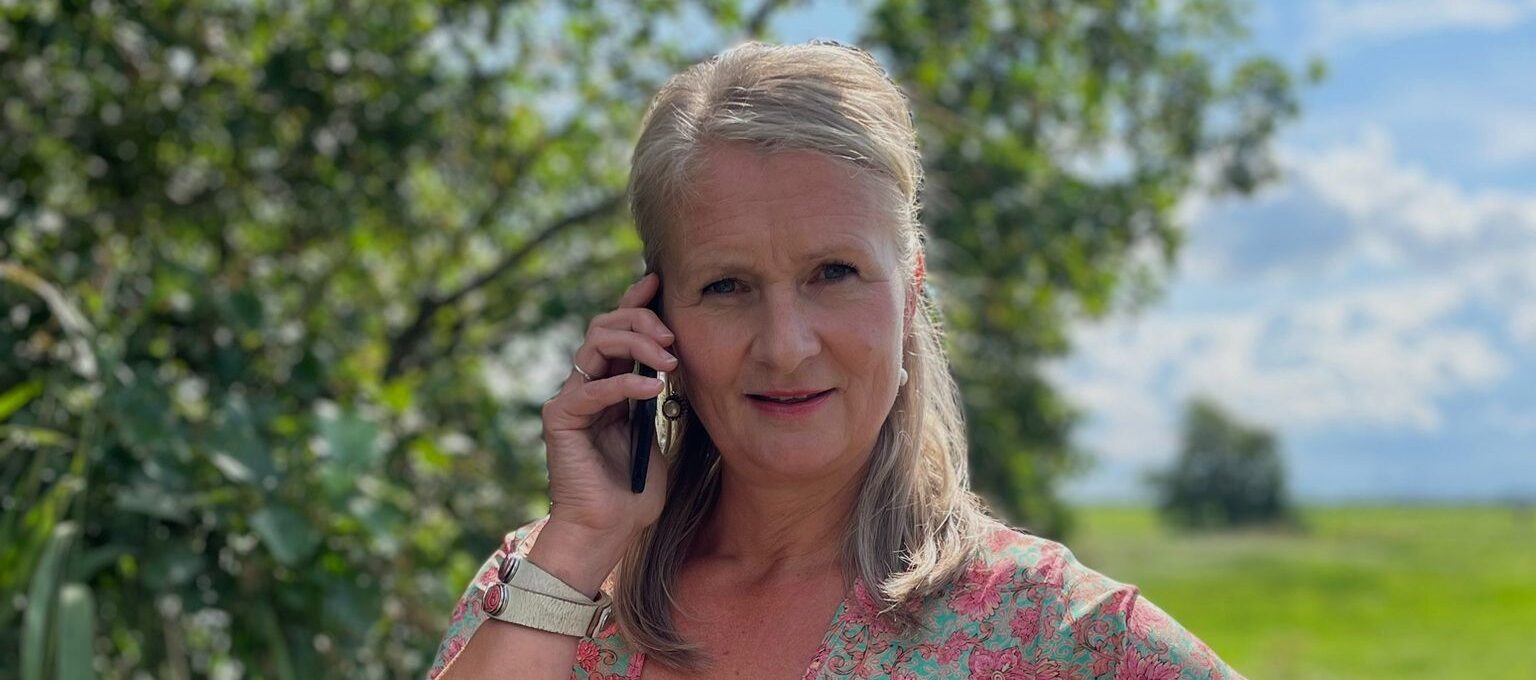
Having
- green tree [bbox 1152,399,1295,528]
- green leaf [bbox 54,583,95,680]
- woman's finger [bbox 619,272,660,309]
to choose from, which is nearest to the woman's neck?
woman's finger [bbox 619,272,660,309]

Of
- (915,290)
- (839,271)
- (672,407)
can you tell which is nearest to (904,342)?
(915,290)

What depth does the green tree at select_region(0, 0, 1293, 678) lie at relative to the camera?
2.91m

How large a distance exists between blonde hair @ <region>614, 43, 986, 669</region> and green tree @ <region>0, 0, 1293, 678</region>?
4.27 ft

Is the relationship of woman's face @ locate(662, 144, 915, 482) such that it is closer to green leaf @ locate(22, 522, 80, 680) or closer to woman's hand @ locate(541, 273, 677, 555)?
woman's hand @ locate(541, 273, 677, 555)

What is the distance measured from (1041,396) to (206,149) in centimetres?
451

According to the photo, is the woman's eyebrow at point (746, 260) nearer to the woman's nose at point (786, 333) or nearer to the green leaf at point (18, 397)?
the woman's nose at point (786, 333)

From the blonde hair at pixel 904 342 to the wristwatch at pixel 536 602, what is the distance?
70 mm

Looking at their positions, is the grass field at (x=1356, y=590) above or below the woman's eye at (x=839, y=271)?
above

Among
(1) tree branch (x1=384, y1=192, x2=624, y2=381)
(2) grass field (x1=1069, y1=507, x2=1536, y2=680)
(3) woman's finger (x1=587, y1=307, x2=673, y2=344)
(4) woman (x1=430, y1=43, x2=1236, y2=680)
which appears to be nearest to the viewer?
(4) woman (x1=430, y1=43, x2=1236, y2=680)

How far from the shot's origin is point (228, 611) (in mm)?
2949

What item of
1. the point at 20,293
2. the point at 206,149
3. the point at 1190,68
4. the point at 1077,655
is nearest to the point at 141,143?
the point at 206,149

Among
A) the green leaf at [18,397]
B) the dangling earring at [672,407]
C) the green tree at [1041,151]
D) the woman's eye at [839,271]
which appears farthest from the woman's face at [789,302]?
the green tree at [1041,151]

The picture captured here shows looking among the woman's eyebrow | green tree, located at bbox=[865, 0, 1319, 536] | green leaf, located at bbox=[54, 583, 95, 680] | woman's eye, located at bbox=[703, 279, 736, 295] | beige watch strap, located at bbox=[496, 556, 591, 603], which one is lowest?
green leaf, located at bbox=[54, 583, 95, 680]

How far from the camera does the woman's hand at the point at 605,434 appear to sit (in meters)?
1.60
